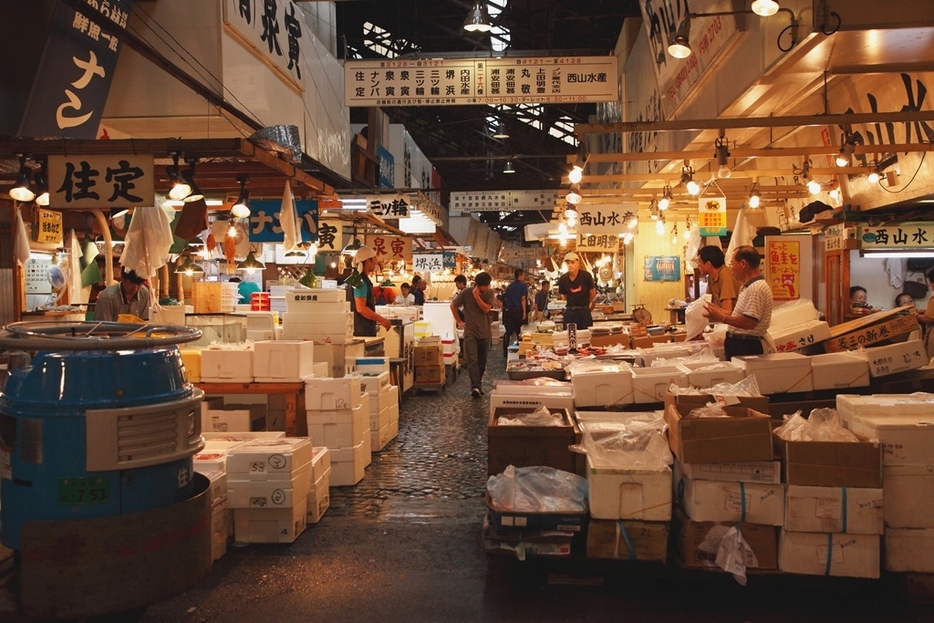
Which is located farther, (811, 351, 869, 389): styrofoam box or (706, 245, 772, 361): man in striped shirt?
(706, 245, 772, 361): man in striped shirt

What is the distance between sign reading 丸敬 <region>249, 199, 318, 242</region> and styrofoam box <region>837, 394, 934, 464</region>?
28.1 ft

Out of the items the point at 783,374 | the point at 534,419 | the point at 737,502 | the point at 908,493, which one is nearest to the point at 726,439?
the point at 737,502

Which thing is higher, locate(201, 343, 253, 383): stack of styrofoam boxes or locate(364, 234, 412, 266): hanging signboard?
locate(364, 234, 412, 266): hanging signboard

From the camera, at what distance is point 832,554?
4.33m

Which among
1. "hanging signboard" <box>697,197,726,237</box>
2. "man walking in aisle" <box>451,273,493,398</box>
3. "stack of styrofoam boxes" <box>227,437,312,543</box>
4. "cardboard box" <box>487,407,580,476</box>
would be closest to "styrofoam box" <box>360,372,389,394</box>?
"stack of styrofoam boxes" <box>227,437,312,543</box>

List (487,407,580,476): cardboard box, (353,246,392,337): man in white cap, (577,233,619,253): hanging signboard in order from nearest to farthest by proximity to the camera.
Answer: (487,407,580,476): cardboard box, (353,246,392,337): man in white cap, (577,233,619,253): hanging signboard

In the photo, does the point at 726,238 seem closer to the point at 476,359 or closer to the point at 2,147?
the point at 476,359

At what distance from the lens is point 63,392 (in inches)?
133

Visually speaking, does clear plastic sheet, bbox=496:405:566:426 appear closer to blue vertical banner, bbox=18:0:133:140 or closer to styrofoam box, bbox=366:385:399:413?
styrofoam box, bbox=366:385:399:413

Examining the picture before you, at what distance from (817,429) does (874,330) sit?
322 centimetres

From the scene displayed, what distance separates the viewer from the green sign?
337cm

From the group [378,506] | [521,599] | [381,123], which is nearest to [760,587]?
[521,599]

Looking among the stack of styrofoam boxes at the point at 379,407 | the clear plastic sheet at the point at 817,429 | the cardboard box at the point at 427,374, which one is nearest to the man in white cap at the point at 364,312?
the cardboard box at the point at 427,374

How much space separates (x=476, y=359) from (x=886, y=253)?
6707 millimetres
